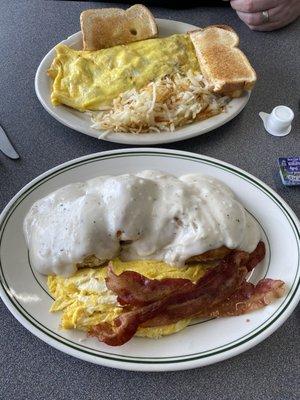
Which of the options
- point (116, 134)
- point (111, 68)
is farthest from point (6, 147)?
point (111, 68)

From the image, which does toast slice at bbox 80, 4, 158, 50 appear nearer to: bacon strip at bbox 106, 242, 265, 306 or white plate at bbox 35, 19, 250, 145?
white plate at bbox 35, 19, 250, 145

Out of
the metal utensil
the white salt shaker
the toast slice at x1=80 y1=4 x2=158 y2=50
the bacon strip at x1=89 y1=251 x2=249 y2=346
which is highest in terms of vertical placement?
the toast slice at x1=80 y1=4 x2=158 y2=50

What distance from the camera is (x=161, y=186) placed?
124cm

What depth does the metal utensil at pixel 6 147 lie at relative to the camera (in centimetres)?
154

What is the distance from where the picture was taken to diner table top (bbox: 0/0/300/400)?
1.07 meters

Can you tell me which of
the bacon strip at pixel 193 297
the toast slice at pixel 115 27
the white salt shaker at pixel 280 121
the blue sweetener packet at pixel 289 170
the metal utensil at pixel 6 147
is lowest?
the blue sweetener packet at pixel 289 170

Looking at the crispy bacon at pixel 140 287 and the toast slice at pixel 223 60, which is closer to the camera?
the crispy bacon at pixel 140 287

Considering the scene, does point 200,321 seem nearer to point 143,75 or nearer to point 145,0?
point 143,75

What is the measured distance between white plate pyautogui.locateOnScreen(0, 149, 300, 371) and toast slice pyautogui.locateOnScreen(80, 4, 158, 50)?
662 mm

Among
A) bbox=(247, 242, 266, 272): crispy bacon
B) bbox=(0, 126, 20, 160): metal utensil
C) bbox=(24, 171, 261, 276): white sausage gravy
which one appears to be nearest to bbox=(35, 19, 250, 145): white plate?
bbox=(0, 126, 20, 160): metal utensil

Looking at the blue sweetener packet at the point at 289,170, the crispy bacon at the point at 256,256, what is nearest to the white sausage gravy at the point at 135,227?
the crispy bacon at the point at 256,256

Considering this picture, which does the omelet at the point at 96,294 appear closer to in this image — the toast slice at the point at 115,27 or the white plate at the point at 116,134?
the white plate at the point at 116,134

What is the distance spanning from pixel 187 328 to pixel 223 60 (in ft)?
3.57

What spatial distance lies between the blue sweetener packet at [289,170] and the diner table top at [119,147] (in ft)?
0.08
